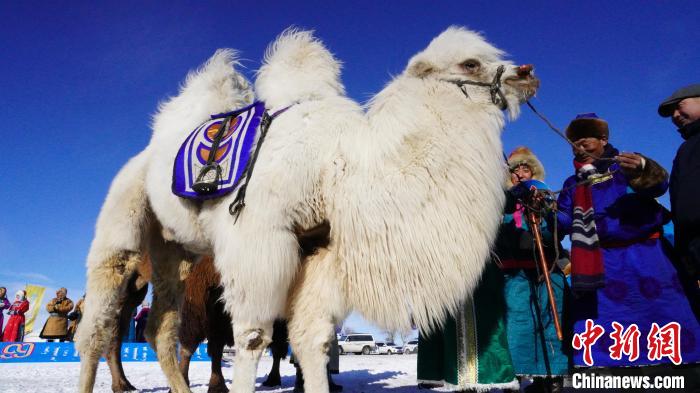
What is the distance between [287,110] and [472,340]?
226 cm

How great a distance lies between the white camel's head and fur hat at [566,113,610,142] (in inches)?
16.7

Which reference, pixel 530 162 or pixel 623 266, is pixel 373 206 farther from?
pixel 530 162

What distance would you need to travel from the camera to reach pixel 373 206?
116 inches

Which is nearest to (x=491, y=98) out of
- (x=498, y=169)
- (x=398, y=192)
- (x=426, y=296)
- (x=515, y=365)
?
(x=498, y=169)

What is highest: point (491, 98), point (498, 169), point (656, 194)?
point (491, 98)

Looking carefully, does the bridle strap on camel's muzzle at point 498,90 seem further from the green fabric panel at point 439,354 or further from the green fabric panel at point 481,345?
the green fabric panel at point 439,354

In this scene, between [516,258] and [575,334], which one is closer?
[575,334]

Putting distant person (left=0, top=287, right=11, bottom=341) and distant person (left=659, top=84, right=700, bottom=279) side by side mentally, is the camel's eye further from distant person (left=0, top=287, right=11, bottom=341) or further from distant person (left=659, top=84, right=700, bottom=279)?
distant person (left=0, top=287, right=11, bottom=341)

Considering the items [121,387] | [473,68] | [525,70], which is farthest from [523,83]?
[121,387]

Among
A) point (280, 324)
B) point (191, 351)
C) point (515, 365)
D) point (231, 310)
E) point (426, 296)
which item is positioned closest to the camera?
point (426, 296)

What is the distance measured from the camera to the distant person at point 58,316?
1211 cm

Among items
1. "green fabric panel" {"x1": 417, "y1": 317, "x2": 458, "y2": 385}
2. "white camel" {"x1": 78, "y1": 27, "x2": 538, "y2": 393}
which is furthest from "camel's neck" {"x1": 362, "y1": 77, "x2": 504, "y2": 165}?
"green fabric panel" {"x1": 417, "y1": 317, "x2": 458, "y2": 385}

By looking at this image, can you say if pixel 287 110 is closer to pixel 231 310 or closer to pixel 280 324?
pixel 231 310

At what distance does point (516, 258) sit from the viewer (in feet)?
13.9
